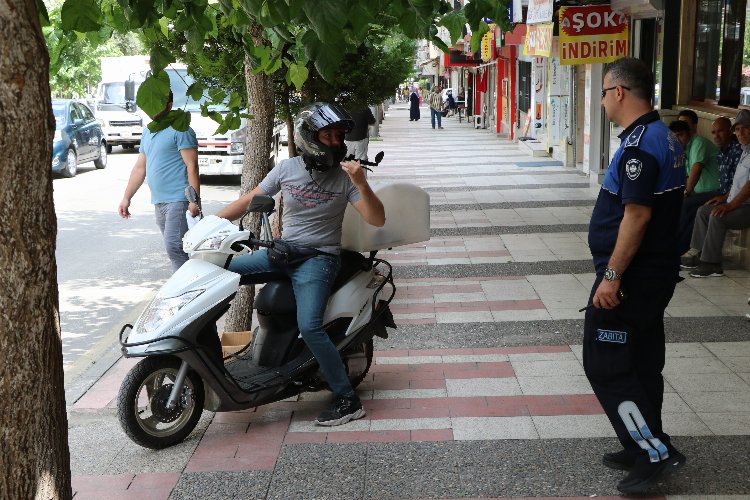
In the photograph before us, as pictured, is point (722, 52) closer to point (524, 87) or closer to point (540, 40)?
point (540, 40)

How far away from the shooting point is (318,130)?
5.14 m

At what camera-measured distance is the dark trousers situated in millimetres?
4258

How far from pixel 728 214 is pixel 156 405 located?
6.02m

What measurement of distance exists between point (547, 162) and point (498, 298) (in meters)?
14.4

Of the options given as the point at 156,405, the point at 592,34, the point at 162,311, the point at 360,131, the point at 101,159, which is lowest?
the point at 101,159

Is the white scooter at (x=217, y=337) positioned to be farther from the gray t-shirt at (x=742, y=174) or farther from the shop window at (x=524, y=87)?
the shop window at (x=524, y=87)

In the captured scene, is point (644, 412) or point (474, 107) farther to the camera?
point (474, 107)

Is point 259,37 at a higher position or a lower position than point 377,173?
higher

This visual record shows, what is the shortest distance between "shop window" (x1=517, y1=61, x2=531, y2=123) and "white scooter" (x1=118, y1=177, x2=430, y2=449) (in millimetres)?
23325

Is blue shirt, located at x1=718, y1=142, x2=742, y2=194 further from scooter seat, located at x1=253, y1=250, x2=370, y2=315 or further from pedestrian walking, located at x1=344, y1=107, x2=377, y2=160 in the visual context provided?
scooter seat, located at x1=253, y1=250, x2=370, y2=315

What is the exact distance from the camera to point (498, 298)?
8453 mm

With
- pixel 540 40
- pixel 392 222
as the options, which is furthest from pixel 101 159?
pixel 392 222

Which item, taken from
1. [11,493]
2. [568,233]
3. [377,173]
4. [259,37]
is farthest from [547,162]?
[11,493]

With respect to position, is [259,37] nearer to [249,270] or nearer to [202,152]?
[249,270]
